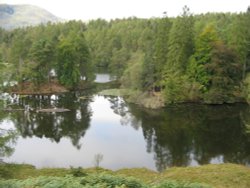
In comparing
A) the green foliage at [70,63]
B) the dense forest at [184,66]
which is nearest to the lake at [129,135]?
the dense forest at [184,66]

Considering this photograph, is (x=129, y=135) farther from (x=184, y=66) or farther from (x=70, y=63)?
(x=70, y=63)

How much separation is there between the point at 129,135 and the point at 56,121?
13236mm

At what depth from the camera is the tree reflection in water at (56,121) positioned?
50.1m

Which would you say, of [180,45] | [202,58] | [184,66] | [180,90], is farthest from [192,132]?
[180,45]

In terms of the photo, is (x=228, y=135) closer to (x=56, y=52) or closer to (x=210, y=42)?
(x=210, y=42)

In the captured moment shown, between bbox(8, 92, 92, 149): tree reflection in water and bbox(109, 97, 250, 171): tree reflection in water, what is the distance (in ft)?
20.5

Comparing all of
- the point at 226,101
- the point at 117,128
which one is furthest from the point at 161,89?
the point at 117,128

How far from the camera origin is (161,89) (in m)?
74.3

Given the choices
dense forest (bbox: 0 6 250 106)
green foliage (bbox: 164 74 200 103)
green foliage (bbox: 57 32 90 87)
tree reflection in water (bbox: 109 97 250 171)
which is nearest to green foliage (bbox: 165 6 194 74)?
dense forest (bbox: 0 6 250 106)

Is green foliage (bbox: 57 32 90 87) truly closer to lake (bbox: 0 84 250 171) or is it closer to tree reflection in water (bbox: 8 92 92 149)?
tree reflection in water (bbox: 8 92 92 149)

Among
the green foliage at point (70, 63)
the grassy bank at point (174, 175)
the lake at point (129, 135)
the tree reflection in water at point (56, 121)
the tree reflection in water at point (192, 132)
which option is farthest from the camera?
the green foliage at point (70, 63)

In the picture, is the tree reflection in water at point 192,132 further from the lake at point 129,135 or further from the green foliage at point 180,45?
the green foliage at point 180,45

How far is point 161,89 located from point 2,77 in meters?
52.5

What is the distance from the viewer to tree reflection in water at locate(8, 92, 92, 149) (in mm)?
50103
